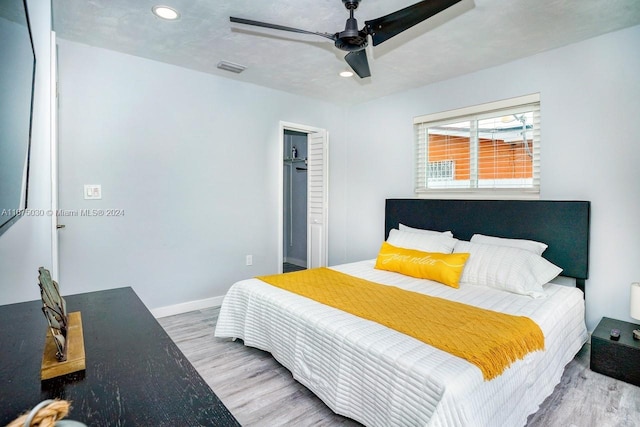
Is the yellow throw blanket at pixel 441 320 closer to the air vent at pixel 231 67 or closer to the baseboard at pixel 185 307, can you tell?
the baseboard at pixel 185 307

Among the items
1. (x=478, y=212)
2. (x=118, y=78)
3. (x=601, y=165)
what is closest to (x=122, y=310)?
(x=118, y=78)

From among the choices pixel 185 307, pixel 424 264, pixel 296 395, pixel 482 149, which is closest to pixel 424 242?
pixel 424 264

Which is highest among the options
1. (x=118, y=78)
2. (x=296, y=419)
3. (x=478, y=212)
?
(x=118, y=78)

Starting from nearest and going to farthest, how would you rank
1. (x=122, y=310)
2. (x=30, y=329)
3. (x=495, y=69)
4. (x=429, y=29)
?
(x=30, y=329) < (x=122, y=310) < (x=429, y=29) < (x=495, y=69)

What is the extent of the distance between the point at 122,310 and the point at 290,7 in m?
2.02

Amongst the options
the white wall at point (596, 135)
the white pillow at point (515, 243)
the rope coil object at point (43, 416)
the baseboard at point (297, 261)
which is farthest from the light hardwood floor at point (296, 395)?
the baseboard at point (297, 261)

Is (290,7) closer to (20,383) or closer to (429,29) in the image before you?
(429,29)

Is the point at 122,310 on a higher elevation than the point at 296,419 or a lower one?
higher

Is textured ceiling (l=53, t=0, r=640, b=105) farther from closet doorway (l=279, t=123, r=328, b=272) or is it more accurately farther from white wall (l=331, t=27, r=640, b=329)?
closet doorway (l=279, t=123, r=328, b=272)

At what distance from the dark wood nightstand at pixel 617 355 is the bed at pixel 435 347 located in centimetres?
13

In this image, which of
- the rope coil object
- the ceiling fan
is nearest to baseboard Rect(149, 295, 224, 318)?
the ceiling fan

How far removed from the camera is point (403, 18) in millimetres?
→ 1805

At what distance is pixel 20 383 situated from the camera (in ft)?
2.70

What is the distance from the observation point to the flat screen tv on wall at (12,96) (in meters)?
0.84
